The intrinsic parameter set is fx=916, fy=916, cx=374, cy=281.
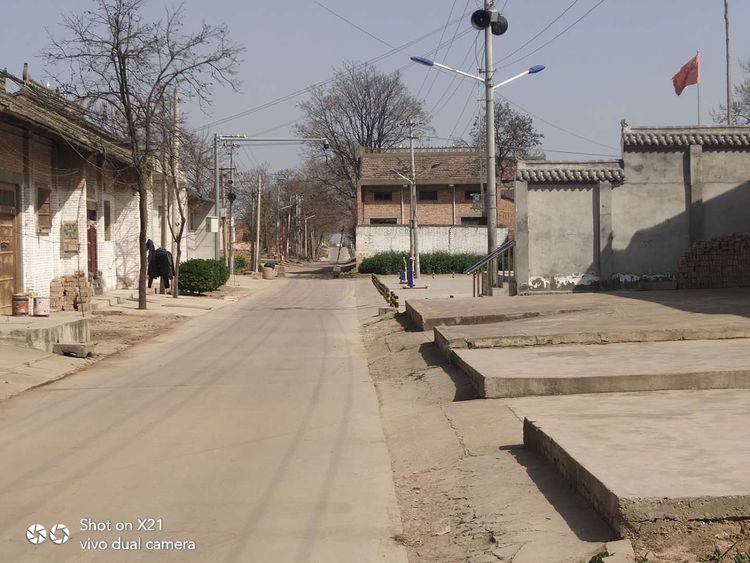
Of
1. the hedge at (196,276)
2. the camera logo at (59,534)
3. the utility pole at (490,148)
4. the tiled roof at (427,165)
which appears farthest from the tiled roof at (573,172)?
the tiled roof at (427,165)

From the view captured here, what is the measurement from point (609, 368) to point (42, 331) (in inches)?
406

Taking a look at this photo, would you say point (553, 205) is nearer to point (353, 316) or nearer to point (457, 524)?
point (353, 316)

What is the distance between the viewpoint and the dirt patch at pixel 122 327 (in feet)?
63.1

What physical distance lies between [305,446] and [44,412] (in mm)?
3861

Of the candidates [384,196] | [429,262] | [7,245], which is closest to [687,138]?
[7,245]

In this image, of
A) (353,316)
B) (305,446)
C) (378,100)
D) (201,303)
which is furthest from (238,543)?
(378,100)

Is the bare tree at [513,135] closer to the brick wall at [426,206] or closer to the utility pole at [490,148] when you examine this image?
the brick wall at [426,206]

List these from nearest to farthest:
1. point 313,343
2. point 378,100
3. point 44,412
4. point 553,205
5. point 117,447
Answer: point 117,447 → point 44,412 → point 313,343 → point 553,205 → point 378,100

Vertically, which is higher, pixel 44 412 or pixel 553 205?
pixel 553 205

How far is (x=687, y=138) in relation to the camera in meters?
21.5

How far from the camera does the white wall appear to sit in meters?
65.8

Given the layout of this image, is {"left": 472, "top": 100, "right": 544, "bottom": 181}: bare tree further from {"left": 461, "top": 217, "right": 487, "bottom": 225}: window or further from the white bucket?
the white bucket

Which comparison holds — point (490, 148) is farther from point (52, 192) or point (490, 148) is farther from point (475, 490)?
point (475, 490)

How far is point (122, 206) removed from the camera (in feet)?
117
